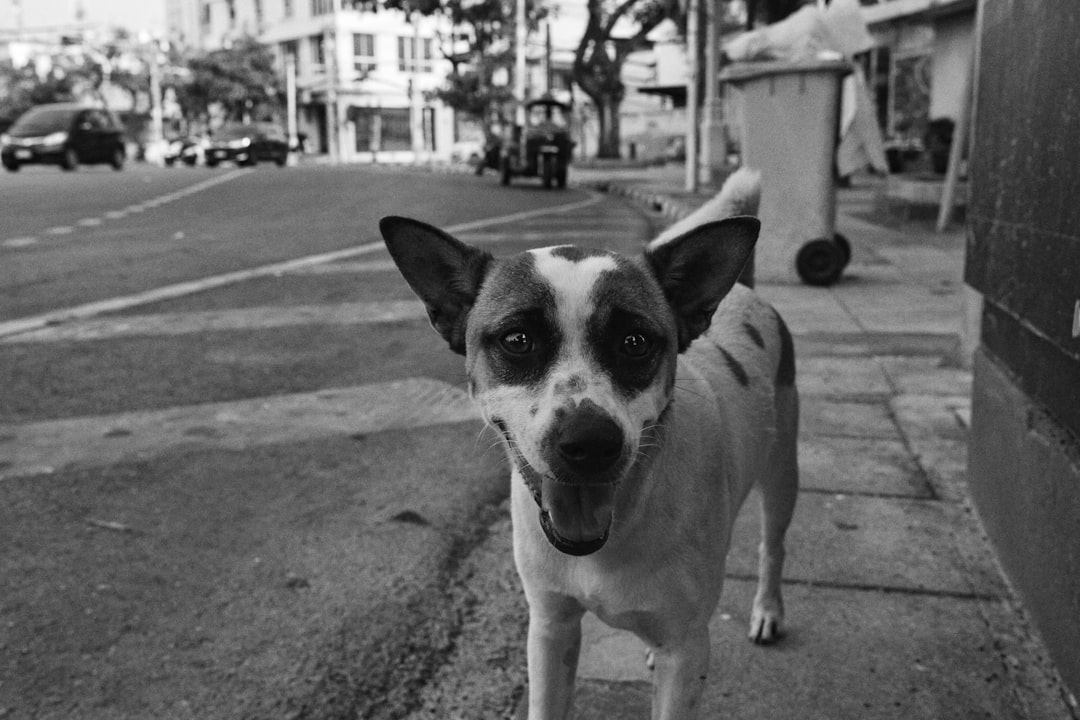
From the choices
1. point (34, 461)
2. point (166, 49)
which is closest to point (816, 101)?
point (34, 461)

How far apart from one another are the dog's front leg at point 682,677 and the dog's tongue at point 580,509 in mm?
360

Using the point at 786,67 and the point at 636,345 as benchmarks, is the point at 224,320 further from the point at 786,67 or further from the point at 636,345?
the point at 636,345

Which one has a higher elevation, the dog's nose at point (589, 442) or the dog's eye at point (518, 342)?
the dog's eye at point (518, 342)

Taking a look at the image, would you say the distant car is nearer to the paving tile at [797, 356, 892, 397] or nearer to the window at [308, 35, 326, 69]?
the window at [308, 35, 326, 69]

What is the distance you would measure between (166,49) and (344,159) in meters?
15.2

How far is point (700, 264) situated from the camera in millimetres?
2482

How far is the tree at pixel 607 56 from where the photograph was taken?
3775cm

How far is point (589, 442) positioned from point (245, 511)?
2.20 meters

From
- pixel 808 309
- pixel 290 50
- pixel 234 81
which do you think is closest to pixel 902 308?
pixel 808 309

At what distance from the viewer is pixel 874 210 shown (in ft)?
53.0

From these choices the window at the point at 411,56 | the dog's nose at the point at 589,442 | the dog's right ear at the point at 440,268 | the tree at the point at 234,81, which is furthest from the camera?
the window at the point at 411,56

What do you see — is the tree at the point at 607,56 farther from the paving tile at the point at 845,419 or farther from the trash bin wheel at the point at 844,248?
the paving tile at the point at 845,419

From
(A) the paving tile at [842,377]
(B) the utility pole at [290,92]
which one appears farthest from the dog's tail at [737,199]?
(B) the utility pole at [290,92]

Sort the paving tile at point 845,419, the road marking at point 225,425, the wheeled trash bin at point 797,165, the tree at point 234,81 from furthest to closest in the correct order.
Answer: the tree at point 234,81, the wheeled trash bin at point 797,165, the paving tile at point 845,419, the road marking at point 225,425
